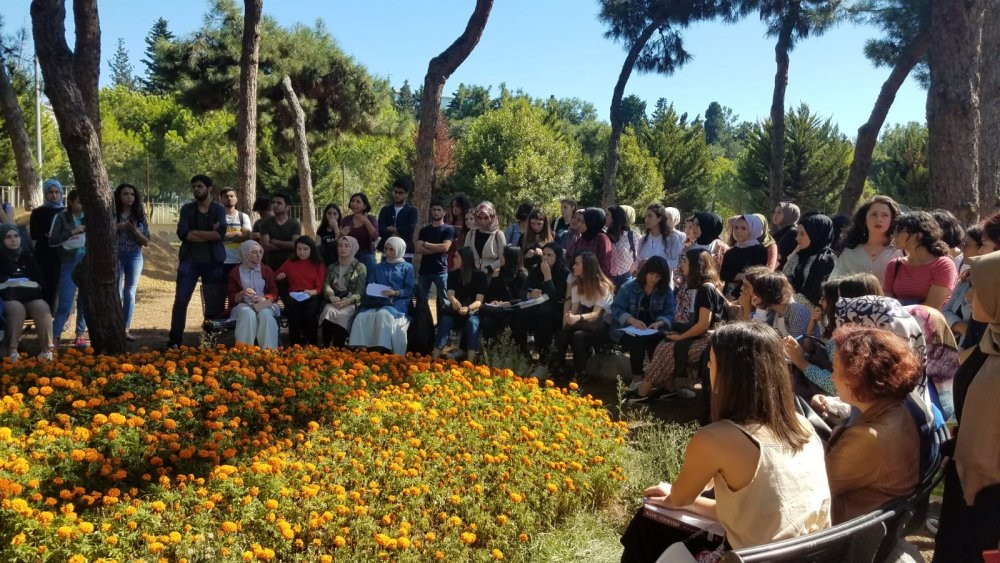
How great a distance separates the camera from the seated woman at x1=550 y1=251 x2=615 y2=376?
23.8ft

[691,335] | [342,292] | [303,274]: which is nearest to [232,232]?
[303,274]

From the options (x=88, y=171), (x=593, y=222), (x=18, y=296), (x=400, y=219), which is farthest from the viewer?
(x=400, y=219)

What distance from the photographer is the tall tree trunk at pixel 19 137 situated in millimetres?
15948

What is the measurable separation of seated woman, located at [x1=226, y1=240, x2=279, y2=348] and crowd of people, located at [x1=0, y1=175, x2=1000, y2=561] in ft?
0.07

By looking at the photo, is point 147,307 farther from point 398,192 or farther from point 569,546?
point 569,546

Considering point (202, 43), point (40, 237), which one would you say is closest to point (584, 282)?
point (40, 237)

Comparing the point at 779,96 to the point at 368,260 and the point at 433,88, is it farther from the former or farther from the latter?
the point at 368,260

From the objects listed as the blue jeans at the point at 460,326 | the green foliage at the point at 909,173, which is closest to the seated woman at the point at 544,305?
the blue jeans at the point at 460,326

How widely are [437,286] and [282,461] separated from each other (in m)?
4.52

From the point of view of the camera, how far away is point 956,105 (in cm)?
732

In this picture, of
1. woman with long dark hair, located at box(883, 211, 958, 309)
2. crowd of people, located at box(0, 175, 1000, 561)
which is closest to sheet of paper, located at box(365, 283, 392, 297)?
crowd of people, located at box(0, 175, 1000, 561)

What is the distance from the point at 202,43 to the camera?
2050 cm

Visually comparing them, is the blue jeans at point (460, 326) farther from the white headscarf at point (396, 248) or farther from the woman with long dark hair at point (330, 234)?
the woman with long dark hair at point (330, 234)

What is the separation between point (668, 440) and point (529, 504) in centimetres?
151
